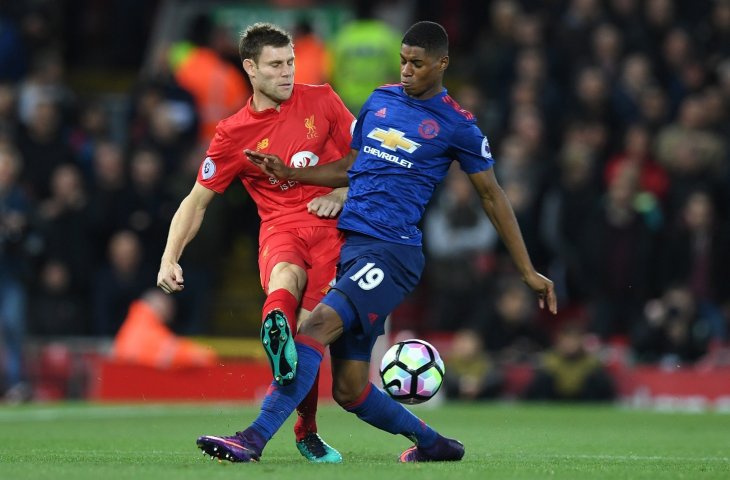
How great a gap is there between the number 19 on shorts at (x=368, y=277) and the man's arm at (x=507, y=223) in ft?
2.44

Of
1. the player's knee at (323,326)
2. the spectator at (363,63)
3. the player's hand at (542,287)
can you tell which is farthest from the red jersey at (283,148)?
the spectator at (363,63)

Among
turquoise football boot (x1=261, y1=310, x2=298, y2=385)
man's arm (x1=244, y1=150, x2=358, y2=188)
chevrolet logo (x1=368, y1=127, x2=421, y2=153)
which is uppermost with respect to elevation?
chevrolet logo (x1=368, y1=127, x2=421, y2=153)

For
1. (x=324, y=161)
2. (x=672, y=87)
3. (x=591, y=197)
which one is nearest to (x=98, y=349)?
(x=591, y=197)

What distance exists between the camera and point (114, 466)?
26.3 feet

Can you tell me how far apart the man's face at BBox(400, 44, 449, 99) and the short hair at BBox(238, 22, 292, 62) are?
2.62ft

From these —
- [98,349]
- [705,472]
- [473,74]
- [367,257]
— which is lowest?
[98,349]

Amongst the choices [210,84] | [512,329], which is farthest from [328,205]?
[210,84]

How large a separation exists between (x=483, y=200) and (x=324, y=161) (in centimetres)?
102

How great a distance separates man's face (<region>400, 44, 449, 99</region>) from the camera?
27.1ft

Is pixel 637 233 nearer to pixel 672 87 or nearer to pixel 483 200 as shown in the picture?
pixel 672 87

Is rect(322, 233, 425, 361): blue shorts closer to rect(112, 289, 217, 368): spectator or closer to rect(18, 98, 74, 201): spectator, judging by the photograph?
rect(112, 289, 217, 368): spectator

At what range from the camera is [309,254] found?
28.2ft

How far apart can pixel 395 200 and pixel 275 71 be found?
1067mm

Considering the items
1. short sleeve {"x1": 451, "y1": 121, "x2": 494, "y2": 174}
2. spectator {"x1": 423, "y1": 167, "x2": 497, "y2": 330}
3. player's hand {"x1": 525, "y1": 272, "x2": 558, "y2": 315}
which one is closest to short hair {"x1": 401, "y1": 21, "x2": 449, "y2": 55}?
short sleeve {"x1": 451, "y1": 121, "x2": 494, "y2": 174}
